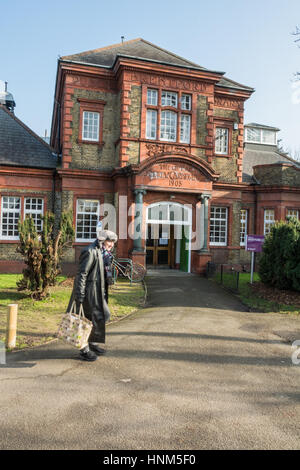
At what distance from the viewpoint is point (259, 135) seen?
2636 centimetres

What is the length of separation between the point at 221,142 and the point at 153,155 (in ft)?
17.5

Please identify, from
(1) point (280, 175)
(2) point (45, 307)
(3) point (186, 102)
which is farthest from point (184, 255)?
(2) point (45, 307)

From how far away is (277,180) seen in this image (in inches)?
780

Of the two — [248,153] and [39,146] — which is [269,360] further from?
[248,153]

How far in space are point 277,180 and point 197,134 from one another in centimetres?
564

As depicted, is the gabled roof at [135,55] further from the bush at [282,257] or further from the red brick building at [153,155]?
the bush at [282,257]

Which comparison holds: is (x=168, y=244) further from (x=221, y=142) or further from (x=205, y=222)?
(x=221, y=142)

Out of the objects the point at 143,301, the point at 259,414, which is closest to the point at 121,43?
the point at 143,301

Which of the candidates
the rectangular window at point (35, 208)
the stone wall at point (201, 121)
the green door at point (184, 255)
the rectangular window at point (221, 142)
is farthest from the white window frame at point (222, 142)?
the rectangular window at point (35, 208)

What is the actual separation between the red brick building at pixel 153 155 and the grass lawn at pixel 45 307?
3427mm

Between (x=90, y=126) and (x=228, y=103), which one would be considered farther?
(x=228, y=103)

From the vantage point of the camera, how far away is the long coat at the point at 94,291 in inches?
223

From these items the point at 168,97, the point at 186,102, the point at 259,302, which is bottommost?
the point at 259,302

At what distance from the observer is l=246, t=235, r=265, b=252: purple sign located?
13719mm
